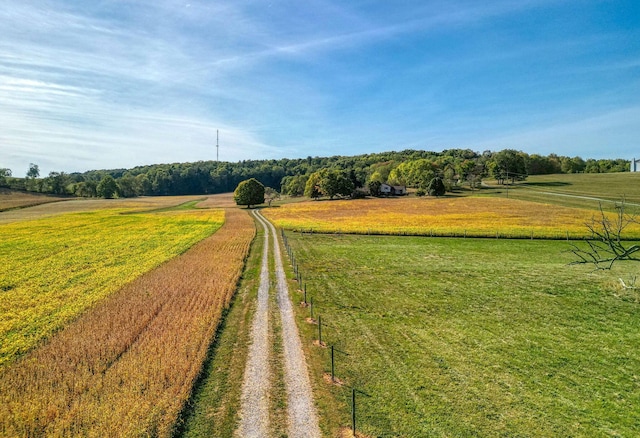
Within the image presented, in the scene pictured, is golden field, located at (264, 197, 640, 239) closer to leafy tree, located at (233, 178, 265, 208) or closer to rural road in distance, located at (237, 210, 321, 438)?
leafy tree, located at (233, 178, 265, 208)

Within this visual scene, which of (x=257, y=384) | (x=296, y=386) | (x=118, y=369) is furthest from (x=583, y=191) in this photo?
(x=118, y=369)

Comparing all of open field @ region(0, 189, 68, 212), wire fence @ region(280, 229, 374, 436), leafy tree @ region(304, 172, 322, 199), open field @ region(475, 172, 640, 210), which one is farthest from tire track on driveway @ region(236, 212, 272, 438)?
leafy tree @ region(304, 172, 322, 199)

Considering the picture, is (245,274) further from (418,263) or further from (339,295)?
(418,263)

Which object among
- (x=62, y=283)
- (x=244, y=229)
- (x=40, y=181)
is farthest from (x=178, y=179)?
(x=62, y=283)

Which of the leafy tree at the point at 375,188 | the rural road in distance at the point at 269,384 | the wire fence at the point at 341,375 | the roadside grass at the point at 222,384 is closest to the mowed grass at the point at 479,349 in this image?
the wire fence at the point at 341,375

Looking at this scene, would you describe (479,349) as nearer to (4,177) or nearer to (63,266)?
(63,266)

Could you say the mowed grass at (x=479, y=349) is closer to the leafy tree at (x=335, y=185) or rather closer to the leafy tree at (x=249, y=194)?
the leafy tree at (x=249, y=194)
